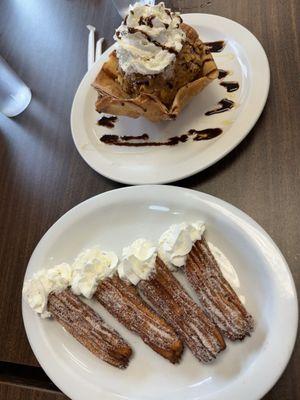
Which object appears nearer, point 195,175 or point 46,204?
point 195,175

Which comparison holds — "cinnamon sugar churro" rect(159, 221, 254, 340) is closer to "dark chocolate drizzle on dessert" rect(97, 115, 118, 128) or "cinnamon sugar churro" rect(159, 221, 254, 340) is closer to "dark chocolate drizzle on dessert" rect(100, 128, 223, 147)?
"dark chocolate drizzle on dessert" rect(100, 128, 223, 147)

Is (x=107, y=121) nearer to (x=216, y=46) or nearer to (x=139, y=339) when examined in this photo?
(x=216, y=46)

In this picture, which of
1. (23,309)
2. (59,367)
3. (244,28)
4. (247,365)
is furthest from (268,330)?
(244,28)

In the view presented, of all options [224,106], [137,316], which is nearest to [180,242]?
[137,316]

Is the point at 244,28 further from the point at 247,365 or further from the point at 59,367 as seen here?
the point at 59,367

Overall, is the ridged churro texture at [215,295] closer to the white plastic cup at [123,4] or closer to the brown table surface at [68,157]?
the brown table surface at [68,157]

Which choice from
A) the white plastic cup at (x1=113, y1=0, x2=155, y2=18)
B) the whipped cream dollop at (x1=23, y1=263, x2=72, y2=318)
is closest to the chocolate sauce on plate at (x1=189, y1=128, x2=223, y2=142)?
the whipped cream dollop at (x1=23, y1=263, x2=72, y2=318)
